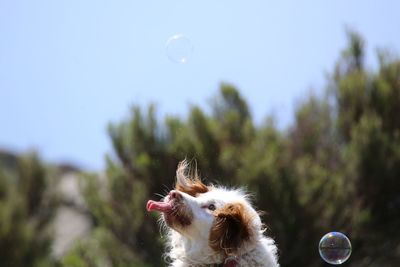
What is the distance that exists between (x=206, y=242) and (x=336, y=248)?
1.95m

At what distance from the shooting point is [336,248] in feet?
24.8

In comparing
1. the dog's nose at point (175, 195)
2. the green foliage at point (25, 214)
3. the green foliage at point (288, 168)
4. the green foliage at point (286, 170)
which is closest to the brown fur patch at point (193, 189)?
the dog's nose at point (175, 195)

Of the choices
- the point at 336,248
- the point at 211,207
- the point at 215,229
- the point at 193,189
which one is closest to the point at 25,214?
the point at 336,248

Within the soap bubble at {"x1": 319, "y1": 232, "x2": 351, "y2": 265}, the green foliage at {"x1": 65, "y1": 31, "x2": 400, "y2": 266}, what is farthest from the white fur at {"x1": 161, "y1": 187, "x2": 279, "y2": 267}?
the green foliage at {"x1": 65, "y1": 31, "x2": 400, "y2": 266}

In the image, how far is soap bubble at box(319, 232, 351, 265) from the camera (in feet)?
24.7

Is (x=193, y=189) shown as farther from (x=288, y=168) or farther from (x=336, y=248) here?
(x=288, y=168)

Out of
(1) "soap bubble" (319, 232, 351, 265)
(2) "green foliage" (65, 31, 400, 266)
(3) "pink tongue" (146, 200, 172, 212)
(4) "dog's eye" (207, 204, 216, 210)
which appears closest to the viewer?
(3) "pink tongue" (146, 200, 172, 212)

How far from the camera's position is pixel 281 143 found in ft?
48.9

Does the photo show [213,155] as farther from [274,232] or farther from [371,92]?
[371,92]

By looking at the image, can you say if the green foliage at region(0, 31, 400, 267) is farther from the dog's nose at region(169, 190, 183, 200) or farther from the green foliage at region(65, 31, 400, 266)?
the dog's nose at region(169, 190, 183, 200)

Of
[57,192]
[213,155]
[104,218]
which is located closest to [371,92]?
[213,155]

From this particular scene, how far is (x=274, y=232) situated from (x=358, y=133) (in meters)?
2.93

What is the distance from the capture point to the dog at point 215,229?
6.09m

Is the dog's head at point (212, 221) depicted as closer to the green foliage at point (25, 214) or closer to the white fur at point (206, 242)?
the white fur at point (206, 242)
